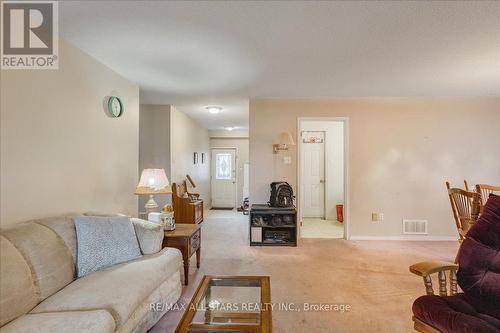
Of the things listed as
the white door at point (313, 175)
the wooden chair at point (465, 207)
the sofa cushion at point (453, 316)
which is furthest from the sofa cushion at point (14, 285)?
the white door at point (313, 175)

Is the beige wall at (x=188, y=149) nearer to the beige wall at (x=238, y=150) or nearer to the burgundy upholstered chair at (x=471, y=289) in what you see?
the beige wall at (x=238, y=150)

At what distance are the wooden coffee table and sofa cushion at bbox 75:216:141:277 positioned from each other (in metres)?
0.77

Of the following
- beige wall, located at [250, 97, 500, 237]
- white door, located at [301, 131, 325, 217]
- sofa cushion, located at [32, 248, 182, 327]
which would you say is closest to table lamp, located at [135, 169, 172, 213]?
sofa cushion, located at [32, 248, 182, 327]

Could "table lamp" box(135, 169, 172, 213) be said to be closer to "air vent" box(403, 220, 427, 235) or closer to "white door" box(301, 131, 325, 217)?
"air vent" box(403, 220, 427, 235)

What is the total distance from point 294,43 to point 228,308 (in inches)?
91.9

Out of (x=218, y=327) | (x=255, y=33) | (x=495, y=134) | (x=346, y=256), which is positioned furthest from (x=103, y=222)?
(x=495, y=134)

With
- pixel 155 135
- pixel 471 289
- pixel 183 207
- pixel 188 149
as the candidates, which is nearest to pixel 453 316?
pixel 471 289

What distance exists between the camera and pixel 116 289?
5.55 ft

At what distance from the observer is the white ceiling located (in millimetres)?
1890

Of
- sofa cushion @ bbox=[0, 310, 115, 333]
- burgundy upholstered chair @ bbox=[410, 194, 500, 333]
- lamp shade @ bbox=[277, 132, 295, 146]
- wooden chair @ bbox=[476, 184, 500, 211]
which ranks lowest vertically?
sofa cushion @ bbox=[0, 310, 115, 333]

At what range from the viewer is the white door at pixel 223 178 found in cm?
838

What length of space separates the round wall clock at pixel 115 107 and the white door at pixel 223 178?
5.38 meters

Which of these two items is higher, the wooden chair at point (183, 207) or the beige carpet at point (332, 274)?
the wooden chair at point (183, 207)

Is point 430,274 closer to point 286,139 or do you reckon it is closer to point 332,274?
point 332,274
